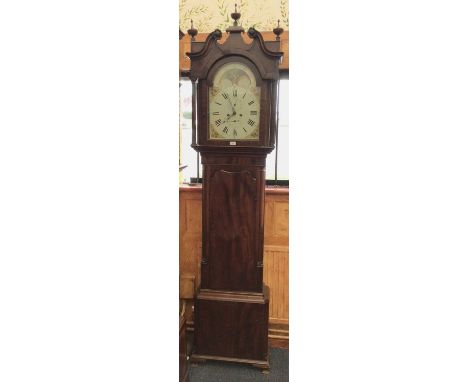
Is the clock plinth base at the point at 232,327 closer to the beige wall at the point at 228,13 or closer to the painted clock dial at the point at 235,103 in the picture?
the painted clock dial at the point at 235,103

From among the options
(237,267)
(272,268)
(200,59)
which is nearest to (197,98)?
(200,59)

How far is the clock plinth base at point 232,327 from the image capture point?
1.70 meters

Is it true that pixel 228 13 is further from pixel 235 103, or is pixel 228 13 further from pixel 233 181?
pixel 233 181

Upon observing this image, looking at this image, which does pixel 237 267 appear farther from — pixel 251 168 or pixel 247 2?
pixel 247 2

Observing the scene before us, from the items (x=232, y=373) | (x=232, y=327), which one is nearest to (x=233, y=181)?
(x=232, y=327)

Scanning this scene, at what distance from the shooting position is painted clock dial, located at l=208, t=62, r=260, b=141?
5.22ft

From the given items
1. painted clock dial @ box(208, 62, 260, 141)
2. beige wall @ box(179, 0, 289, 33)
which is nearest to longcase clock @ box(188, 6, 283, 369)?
painted clock dial @ box(208, 62, 260, 141)

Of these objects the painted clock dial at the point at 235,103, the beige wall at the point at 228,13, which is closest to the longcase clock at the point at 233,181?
the painted clock dial at the point at 235,103

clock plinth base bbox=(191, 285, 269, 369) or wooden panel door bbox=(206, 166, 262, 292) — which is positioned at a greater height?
wooden panel door bbox=(206, 166, 262, 292)

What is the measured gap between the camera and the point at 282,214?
196 cm

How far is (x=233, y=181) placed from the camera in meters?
1.67

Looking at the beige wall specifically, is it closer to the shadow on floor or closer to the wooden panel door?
the wooden panel door

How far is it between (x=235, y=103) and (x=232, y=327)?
93 cm

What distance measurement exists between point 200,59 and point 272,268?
1.03 meters
